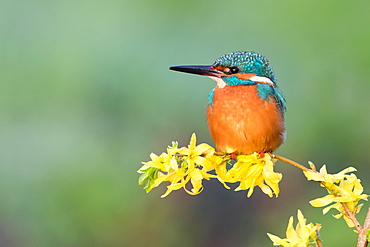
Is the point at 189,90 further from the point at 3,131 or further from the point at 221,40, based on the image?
the point at 3,131

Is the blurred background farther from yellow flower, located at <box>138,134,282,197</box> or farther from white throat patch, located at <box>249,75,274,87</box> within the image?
yellow flower, located at <box>138,134,282,197</box>

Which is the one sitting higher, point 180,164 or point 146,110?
point 180,164

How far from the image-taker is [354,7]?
369cm

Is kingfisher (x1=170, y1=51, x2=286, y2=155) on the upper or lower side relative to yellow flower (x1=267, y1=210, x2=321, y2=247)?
upper

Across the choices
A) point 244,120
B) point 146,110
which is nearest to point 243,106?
point 244,120

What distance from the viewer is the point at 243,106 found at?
152cm

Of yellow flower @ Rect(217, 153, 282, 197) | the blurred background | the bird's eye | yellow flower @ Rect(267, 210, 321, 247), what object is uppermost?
the bird's eye

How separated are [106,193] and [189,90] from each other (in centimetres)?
75

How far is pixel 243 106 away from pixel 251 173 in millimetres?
335

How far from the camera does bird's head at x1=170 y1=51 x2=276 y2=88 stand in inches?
60.4

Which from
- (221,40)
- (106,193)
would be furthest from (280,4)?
(106,193)

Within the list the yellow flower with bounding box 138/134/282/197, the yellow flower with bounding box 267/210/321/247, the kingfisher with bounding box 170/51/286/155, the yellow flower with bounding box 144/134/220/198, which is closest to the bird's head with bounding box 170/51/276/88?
the kingfisher with bounding box 170/51/286/155

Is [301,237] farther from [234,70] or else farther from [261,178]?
[234,70]

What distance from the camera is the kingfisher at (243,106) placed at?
1.49 metres
